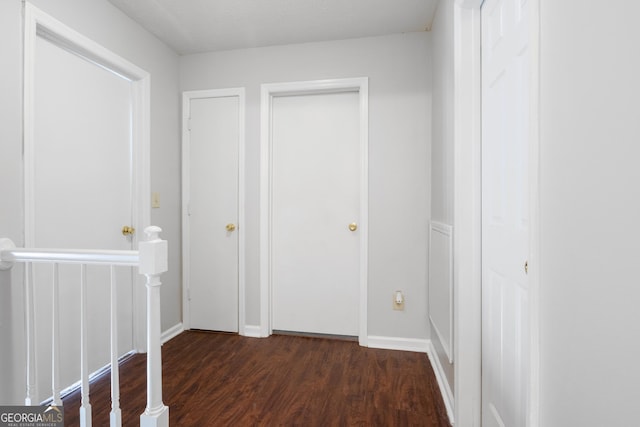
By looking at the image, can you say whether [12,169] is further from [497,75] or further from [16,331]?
[497,75]

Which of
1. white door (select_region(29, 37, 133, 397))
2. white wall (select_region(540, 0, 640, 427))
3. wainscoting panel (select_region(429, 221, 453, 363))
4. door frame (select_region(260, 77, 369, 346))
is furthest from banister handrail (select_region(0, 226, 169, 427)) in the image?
door frame (select_region(260, 77, 369, 346))

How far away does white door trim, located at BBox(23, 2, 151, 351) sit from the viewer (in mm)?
1659

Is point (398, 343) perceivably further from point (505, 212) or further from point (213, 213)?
point (213, 213)

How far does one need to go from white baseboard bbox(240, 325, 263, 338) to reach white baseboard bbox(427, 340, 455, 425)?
1.40 metres

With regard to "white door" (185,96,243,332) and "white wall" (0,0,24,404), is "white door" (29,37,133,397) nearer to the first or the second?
"white wall" (0,0,24,404)

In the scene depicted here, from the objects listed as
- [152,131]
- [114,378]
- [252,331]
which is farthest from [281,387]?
[152,131]

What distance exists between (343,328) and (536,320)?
2.13 m

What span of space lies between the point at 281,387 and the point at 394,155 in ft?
6.05

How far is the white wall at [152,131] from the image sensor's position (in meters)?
1.56

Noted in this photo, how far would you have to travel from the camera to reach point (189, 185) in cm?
291

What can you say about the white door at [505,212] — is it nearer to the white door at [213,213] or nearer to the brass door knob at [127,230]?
the white door at [213,213]

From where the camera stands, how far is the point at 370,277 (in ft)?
8.58

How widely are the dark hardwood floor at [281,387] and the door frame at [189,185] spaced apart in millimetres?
321

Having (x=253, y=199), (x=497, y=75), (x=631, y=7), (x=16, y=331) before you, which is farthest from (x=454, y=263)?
(x=16, y=331)
